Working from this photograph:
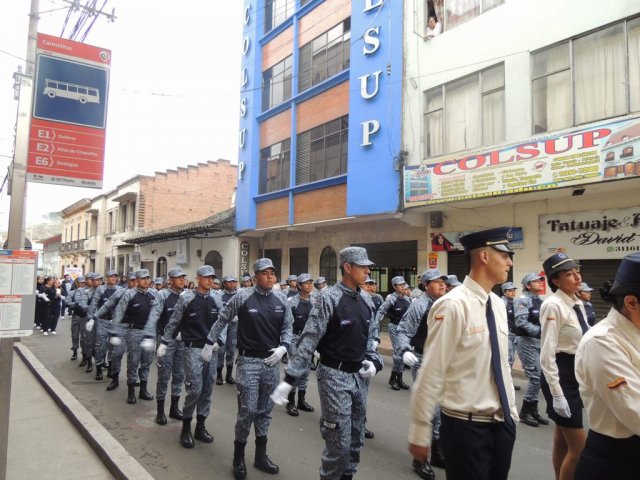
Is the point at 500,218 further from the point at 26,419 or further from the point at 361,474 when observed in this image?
the point at 26,419

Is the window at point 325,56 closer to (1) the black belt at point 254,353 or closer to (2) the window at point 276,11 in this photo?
(2) the window at point 276,11

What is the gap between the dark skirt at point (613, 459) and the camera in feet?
7.64

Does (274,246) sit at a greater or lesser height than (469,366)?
greater

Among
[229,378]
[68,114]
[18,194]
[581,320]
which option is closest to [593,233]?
[581,320]

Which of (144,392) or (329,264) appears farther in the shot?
(329,264)

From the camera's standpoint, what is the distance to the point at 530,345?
23.5 feet

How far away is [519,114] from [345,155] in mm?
6485

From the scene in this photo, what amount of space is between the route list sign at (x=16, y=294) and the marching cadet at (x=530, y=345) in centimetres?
619

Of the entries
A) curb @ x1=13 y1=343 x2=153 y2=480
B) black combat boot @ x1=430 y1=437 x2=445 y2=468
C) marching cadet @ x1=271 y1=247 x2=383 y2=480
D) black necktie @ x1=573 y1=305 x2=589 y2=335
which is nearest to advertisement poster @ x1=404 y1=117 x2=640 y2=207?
black necktie @ x1=573 y1=305 x2=589 y2=335

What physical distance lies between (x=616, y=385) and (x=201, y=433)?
485 cm

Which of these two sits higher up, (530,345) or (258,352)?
A: (258,352)

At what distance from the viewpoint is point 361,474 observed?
4.79m

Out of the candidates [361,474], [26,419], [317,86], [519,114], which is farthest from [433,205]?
[26,419]

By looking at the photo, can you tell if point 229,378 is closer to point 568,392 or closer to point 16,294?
point 16,294
